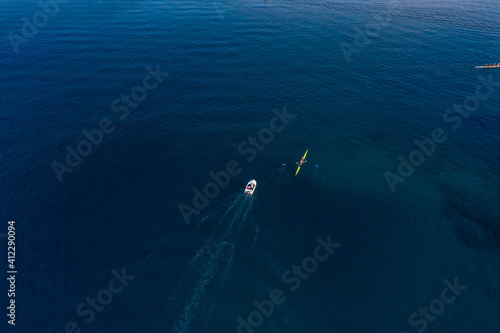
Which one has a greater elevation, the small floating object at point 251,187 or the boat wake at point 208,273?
the small floating object at point 251,187

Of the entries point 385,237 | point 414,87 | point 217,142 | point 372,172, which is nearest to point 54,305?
point 217,142

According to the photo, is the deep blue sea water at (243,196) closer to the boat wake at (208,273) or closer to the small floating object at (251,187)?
the boat wake at (208,273)

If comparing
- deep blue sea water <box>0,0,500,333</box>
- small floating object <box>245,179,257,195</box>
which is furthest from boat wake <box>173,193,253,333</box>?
small floating object <box>245,179,257,195</box>

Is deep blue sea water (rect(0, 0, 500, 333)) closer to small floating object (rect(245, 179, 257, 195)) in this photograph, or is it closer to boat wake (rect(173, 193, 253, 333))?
boat wake (rect(173, 193, 253, 333))

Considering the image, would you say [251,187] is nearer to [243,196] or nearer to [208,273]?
[243,196]

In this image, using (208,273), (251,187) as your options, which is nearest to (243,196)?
(251,187)

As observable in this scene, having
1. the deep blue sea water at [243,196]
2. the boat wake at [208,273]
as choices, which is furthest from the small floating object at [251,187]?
the boat wake at [208,273]

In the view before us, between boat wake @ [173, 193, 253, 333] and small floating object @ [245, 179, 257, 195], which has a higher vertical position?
small floating object @ [245, 179, 257, 195]
